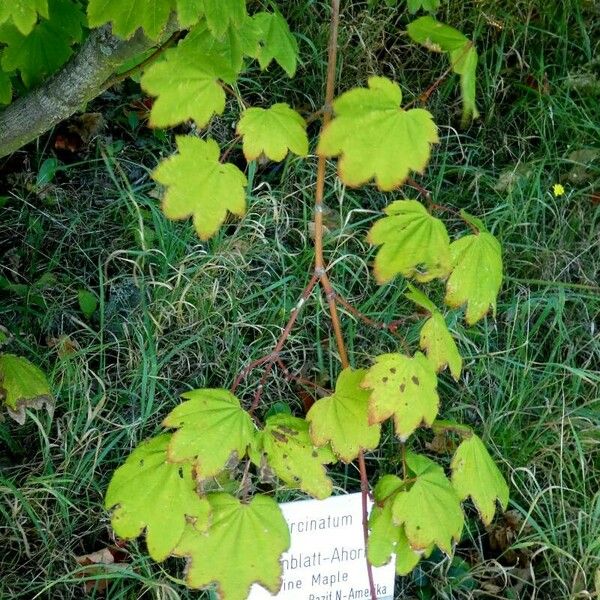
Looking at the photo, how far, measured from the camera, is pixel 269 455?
1232 mm

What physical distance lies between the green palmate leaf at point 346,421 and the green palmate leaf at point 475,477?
18 cm

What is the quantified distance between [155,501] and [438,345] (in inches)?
18.1

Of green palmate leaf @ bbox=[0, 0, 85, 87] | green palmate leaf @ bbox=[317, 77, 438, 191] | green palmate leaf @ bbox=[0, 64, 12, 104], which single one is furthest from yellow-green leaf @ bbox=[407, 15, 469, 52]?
green palmate leaf @ bbox=[0, 64, 12, 104]

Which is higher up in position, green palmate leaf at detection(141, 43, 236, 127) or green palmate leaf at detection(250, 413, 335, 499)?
green palmate leaf at detection(141, 43, 236, 127)

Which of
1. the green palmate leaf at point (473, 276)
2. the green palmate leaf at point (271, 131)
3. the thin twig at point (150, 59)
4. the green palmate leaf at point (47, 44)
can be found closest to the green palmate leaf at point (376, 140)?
the green palmate leaf at point (271, 131)

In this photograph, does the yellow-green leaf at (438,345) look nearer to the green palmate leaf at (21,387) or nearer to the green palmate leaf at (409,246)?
the green palmate leaf at (409,246)

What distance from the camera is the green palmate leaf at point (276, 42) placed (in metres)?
1.55

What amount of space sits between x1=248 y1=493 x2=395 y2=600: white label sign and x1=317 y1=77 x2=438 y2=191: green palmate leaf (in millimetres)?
626

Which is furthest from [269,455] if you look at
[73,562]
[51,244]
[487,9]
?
[487,9]

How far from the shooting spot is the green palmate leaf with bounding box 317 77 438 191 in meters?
1.10

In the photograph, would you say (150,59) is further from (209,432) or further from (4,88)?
(209,432)

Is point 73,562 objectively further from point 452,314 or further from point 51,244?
point 452,314

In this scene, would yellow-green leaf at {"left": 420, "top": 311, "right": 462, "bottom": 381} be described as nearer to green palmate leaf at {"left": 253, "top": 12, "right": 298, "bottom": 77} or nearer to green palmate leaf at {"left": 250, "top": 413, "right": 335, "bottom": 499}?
green palmate leaf at {"left": 250, "top": 413, "right": 335, "bottom": 499}

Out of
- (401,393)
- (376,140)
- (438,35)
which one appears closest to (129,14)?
(376,140)
